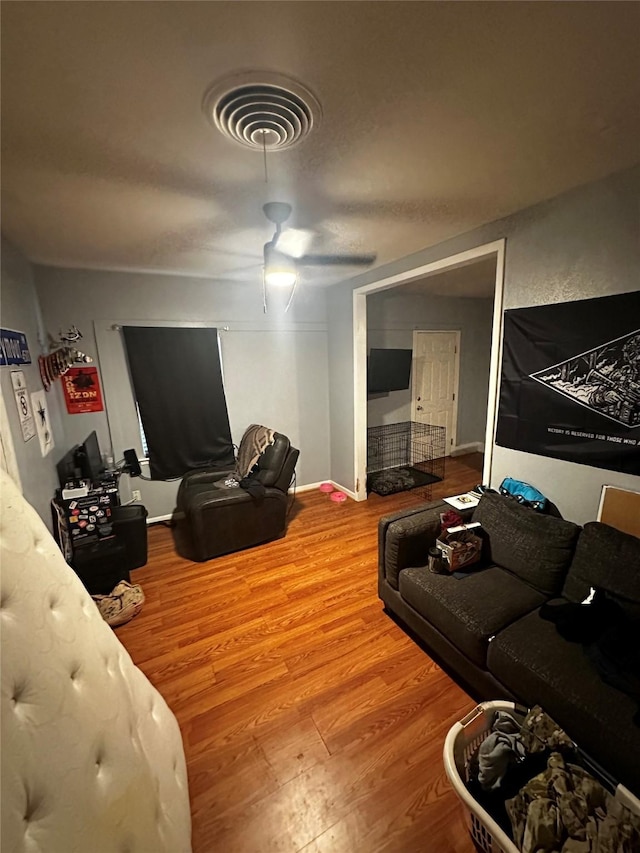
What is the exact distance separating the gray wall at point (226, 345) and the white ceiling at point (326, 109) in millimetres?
1134

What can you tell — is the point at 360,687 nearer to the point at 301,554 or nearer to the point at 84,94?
the point at 301,554

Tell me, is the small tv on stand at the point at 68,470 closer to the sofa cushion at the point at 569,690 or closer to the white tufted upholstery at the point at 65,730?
the white tufted upholstery at the point at 65,730

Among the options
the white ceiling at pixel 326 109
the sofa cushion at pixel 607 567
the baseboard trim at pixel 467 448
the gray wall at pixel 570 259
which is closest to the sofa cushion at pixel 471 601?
the sofa cushion at pixel 607 567

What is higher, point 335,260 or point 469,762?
point 335,260

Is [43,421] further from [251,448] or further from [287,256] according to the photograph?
[287,256]

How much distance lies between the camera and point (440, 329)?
521cm

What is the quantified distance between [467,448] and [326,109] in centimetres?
562

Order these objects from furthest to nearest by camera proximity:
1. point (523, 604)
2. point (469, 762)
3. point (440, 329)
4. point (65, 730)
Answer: point (440, 329)
point (523, 604)
point (469, 762)
point (65, 730)

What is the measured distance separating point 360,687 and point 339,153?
2.58m

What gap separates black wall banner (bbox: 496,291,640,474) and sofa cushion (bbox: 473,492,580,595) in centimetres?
39

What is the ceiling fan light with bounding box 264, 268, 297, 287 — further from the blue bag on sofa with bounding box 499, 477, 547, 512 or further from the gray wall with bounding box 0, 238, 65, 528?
the blue bag on sofa with bounding box 499, 477, 547, 512

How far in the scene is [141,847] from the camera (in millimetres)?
877

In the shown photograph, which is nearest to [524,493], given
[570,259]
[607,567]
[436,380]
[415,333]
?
[607,567]

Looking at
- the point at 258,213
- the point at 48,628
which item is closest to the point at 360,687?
the point at 48,628
